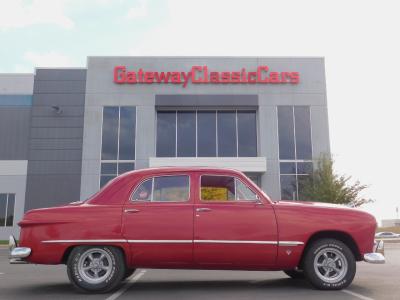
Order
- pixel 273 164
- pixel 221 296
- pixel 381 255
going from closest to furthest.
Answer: pixel 221 296, pixel 381 255, pixel 273 164

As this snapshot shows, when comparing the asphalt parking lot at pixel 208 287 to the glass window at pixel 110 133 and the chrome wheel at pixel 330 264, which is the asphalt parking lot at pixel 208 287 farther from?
the glass window at pixel 110 133

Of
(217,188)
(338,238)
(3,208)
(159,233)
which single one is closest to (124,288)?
(159,233)

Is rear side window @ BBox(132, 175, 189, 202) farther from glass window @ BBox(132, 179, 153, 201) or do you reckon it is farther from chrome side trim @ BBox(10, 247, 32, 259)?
chrome side trim @ BBox(10, 247, 32, 259)

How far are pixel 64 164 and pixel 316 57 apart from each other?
18.2 meters

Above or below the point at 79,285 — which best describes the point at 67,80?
above

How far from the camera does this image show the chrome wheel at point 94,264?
237 inches

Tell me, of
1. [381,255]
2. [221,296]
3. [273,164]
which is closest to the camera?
[221,296]

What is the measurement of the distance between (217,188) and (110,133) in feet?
77.3

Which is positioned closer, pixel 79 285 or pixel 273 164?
pixel 79 285

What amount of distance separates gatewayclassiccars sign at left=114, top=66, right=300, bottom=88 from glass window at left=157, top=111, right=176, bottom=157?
7.25 ft

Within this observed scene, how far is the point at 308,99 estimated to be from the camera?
1160 inches

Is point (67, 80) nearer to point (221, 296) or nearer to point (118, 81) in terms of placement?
point (118, 81)

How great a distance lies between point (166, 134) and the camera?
29.4 meters

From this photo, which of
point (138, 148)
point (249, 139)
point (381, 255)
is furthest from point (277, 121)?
point (381, 255)
